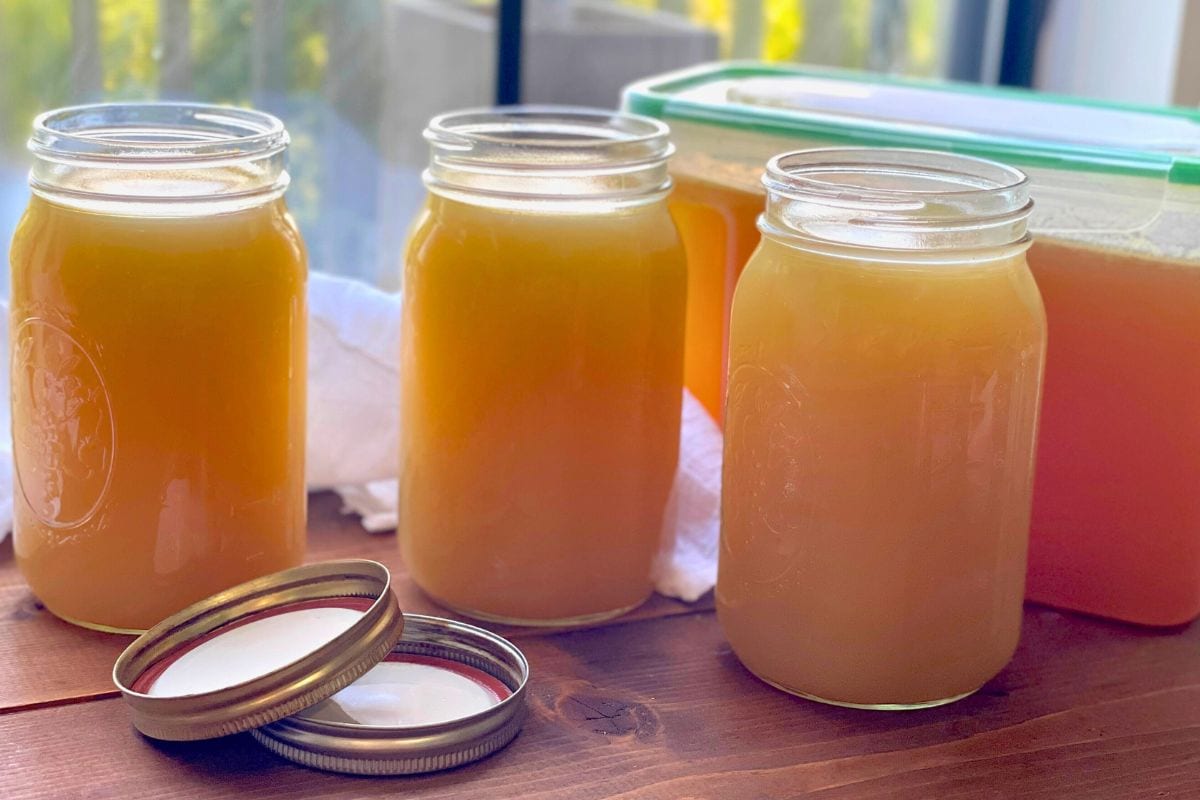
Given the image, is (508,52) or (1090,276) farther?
(508,52)

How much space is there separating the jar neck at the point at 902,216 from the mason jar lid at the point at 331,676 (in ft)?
0.86

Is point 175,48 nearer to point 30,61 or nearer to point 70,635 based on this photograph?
point 30,61

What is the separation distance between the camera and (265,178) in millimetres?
782

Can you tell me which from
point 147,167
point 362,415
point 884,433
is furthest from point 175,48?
point 884,433

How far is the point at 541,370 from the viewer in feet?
2.60

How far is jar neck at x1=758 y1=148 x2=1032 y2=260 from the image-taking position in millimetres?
702

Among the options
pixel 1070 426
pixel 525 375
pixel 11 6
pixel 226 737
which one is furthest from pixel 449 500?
pixel 11 6

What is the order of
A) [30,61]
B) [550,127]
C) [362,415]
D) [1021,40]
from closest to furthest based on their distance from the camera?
1. [550,127]
2. [362,415]
3. [30,61]
4. [1021,40]

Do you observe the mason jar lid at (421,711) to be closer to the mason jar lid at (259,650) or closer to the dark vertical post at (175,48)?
the mason jar lid at (259,650)

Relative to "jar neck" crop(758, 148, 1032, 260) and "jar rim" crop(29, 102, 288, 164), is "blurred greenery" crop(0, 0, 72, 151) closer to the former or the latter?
"jar rim" crop(29, 102, 288, 164)

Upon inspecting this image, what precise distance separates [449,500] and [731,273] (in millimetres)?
245

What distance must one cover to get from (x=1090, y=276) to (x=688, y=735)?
0.34 metres

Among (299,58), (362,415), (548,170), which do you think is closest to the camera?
(548,170)

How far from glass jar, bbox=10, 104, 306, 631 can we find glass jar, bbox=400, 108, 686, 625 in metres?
0.08
